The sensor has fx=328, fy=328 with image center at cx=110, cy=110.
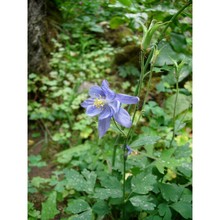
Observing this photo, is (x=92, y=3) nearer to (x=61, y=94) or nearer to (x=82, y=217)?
(x=61, y=94)

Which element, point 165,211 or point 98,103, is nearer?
point 98,103

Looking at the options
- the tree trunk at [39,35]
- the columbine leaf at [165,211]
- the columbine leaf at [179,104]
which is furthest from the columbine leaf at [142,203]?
the tree trunk at [39,35]

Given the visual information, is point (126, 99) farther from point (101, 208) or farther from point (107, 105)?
point (101, 208)

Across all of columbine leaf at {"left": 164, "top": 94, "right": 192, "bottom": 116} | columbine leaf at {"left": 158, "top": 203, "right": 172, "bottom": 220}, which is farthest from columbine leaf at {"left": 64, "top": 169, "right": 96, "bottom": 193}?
columbine leaf at {"left": 164, "top": 94, "right": 192, "bottom": 116}

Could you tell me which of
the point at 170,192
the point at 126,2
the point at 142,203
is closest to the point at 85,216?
the point at 142,203

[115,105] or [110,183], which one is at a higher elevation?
[115,105]

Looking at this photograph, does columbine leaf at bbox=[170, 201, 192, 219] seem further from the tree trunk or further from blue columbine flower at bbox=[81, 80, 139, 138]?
the tree trunk

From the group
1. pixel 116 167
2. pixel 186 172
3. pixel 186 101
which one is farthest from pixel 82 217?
pixel 186 101
